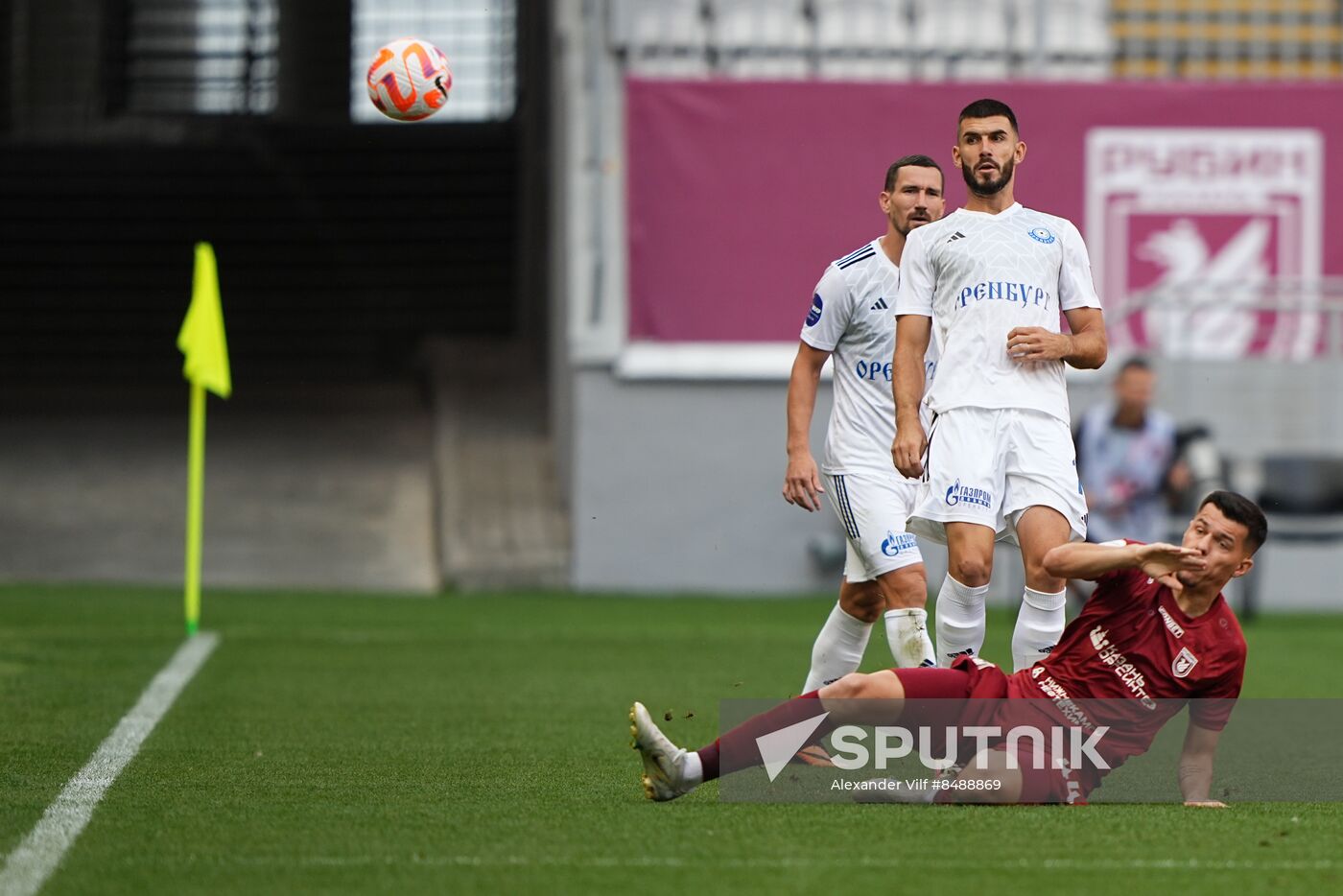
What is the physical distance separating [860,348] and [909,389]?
86 centimetres

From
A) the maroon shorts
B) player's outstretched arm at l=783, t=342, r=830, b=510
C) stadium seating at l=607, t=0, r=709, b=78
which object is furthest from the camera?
stadium seating at l=607, t=0, r=709, b=78

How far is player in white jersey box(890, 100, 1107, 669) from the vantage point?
21.0 ft

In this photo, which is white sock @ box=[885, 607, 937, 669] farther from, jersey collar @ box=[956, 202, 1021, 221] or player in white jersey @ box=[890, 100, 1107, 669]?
jersey collar @ box=[956, 202, 1021, 221]

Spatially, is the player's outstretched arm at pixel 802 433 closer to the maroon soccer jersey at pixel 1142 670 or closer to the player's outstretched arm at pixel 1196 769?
the maroon soccer jersey at pixel 1142 670

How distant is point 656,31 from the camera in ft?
52.6

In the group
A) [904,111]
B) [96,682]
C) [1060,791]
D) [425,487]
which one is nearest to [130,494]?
[425,487]

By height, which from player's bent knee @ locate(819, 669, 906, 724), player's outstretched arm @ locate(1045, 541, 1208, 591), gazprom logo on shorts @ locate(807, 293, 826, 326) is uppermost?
gazprom logo on shorts @ locate(807, 293, 826, 326)

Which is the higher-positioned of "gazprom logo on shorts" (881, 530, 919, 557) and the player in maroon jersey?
"gazprom logo on shorts" (881, 530, 919, 557)

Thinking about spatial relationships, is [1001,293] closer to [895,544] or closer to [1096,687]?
[895,544]

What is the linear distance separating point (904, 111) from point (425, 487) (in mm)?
5693

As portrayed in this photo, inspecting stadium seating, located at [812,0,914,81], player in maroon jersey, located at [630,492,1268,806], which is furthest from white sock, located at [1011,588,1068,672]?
stadium seating, located at [812,0,914,81]

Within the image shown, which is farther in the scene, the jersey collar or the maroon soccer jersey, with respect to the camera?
the jersey collar

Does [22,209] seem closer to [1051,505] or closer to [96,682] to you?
[96,682]

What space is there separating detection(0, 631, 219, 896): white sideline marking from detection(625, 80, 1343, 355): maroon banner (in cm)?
658
